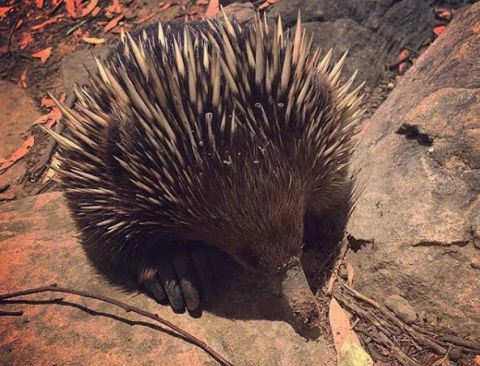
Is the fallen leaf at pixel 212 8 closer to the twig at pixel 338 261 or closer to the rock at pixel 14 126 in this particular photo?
the rock at pixel 14 126

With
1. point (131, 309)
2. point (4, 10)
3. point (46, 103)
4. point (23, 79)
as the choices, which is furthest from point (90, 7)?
point (131, 309)

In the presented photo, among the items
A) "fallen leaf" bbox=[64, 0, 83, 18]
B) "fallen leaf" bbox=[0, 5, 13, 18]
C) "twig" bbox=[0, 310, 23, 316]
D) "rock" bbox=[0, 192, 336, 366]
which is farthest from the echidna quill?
"fallen leaf" bbox=[0, 5, 13, 18]

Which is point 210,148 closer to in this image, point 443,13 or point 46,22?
point 443,13

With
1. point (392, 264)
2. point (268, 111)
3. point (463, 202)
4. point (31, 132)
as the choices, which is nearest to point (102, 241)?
point (268, 111)

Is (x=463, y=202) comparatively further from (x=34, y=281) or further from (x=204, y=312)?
(x=34, y=281)

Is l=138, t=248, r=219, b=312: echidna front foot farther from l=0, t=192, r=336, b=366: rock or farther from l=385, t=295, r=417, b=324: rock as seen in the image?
l=385, t=295, r=417, b=324: rock

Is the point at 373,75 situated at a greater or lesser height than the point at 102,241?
lesser
